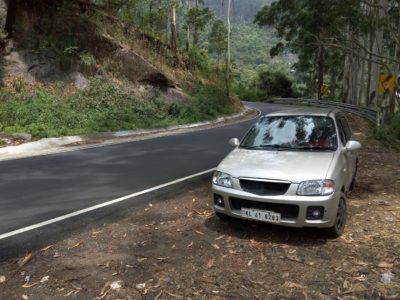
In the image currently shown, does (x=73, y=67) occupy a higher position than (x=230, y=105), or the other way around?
(x=73, y=67)

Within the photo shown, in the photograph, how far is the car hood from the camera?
5430 mm

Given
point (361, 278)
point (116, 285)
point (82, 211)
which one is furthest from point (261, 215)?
point (82, 211)

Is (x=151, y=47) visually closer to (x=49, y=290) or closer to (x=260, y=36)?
(x=49, y=290)

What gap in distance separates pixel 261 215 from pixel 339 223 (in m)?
1.10

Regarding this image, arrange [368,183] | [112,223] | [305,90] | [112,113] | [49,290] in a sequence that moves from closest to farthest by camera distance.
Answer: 1. [49,290]
2. [112,223]
3. [368,183]
4. [112,113]
5. [305,90]

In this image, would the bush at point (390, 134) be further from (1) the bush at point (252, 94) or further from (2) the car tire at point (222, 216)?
(1) the bush at point (252, 94)

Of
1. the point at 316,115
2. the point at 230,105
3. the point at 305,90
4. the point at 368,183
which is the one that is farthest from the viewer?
the point at 305,90

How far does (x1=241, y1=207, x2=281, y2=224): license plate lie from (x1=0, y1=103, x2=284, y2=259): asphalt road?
2445 mm

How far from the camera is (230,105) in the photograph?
105 ft

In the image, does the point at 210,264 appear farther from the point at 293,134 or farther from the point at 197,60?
the point at 197,60

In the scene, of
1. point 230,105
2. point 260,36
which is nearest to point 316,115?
point 230,105

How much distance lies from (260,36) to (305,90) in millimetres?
42683

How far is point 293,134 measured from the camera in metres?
6.82

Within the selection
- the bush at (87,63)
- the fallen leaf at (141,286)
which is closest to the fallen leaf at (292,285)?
the fallen leaf at (141,286)
